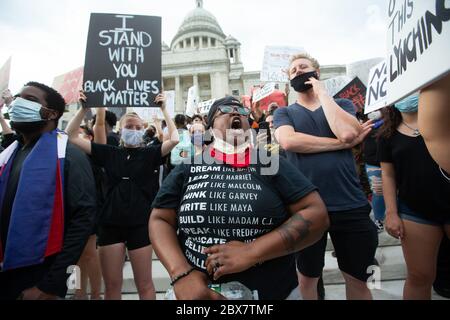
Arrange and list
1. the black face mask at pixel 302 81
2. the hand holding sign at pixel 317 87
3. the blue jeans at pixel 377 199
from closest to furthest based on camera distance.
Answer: the hand holding sign at pixel 317 87 → the black face mask at pixel 302 81 → the blue jeans at pixel 377 199

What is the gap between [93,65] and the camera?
2766mm

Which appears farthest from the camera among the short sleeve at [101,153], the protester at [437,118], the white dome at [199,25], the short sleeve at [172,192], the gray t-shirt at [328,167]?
the white dome at [199,25]

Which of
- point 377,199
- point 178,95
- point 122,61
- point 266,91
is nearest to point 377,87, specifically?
point 377,199

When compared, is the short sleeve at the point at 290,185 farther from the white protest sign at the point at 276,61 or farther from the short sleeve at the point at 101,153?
the white protest sign at the point at 276,61

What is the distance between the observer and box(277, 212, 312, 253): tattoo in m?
1.24

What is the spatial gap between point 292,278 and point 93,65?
2.73 metres

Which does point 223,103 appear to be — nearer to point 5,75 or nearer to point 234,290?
point 234,290

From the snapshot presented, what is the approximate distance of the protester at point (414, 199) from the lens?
1.81 m

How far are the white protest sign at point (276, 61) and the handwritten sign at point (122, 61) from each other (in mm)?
4727

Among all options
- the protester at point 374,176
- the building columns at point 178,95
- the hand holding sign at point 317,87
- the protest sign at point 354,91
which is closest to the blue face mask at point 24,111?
the hand holding sign at point 317,87

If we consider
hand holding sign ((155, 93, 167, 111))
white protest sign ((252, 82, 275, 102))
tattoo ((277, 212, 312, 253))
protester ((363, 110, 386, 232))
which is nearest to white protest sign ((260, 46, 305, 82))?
white protest sign ((252, 82, 275, 102))

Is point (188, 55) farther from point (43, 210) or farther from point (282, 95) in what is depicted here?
point (43, 210)
